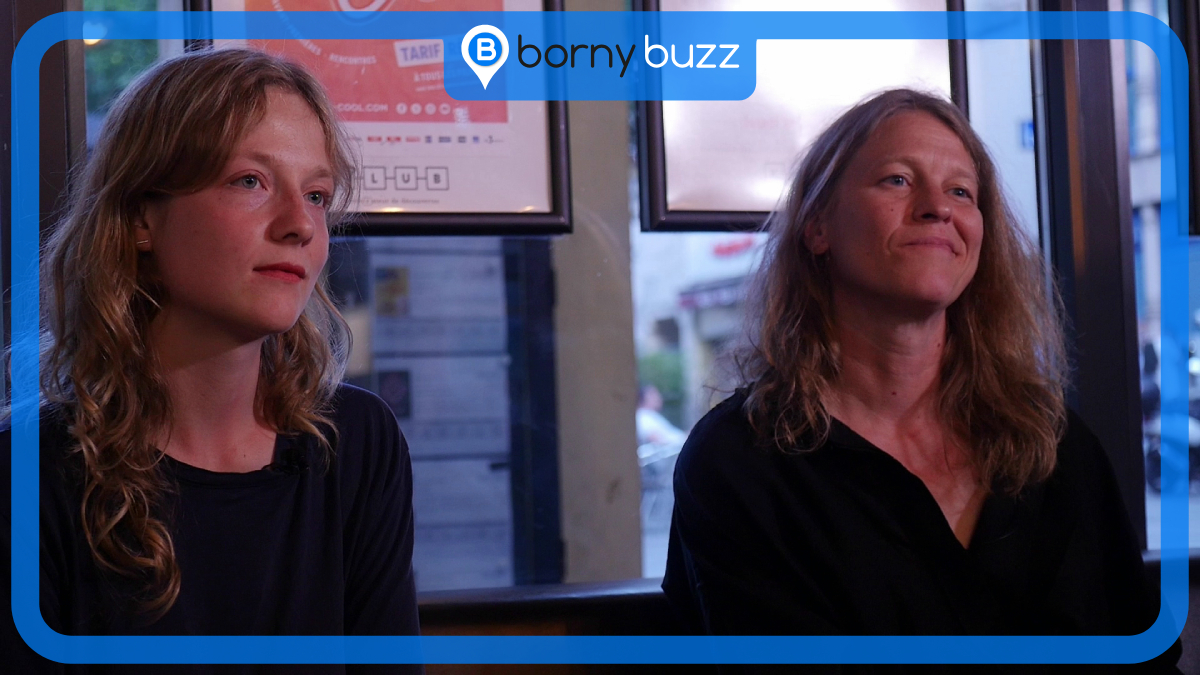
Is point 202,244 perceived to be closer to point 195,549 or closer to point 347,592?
point 195,549

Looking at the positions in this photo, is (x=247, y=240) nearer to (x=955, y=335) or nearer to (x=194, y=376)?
(x=194, y=376)

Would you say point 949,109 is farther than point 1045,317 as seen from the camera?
No

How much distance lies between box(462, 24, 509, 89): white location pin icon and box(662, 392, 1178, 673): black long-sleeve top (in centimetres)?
60

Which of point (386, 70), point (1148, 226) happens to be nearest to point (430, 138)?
point (386, 70)

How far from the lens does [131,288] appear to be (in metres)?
1.06

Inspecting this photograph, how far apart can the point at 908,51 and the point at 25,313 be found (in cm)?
131

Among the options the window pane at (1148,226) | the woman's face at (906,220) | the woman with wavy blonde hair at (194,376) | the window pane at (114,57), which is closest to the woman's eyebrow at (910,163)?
the woman's face at (906,220)

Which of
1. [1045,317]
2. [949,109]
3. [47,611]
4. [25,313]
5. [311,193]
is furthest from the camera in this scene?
[1045,317]

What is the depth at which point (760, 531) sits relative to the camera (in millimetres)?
1179

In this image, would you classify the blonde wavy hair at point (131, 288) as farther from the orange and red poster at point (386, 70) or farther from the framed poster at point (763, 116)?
the framed poster at point (763, 116)

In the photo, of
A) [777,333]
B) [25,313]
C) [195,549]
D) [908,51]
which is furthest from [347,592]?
[908,51]

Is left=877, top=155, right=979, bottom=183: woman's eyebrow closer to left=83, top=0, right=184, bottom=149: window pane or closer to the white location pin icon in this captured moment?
the white location pin icon

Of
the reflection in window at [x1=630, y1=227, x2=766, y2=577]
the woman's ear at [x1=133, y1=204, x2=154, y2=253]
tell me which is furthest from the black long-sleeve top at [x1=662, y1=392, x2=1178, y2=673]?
the woman's ear at [x1=133, y1=204, x2=154, y2=253]

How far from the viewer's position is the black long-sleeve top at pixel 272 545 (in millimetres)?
1010
